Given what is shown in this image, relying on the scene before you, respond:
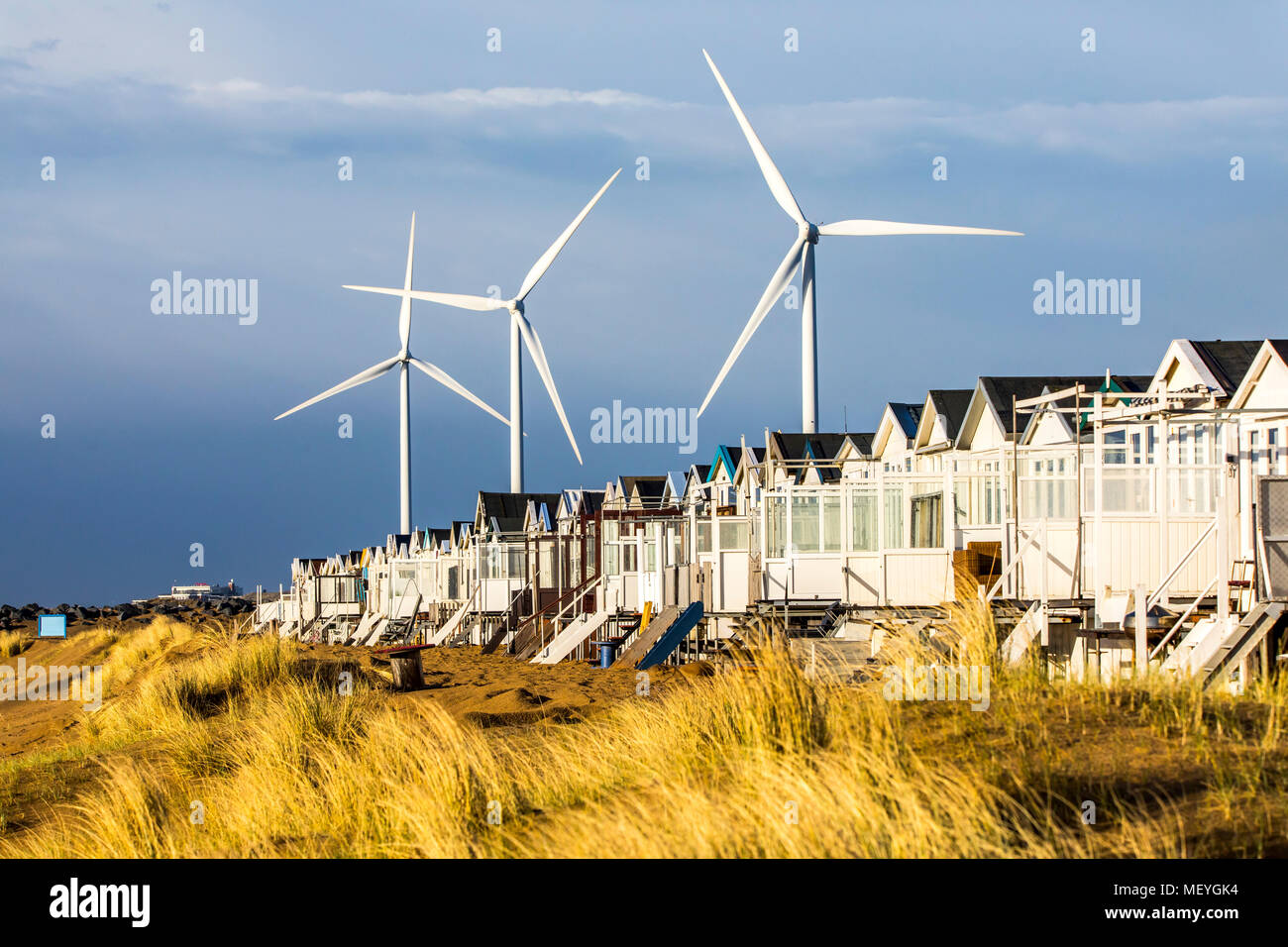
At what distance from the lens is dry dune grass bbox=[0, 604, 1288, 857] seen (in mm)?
7988

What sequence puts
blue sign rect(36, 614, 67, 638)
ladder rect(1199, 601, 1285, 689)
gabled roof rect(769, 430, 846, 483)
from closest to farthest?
ladder rect(1199, 601, 1285, 689) → gabled roof rect(769, 430, 846, 483) → blue sign rect(36, 614, 67, 638)

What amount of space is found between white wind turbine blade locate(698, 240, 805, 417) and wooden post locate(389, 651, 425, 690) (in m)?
12.6

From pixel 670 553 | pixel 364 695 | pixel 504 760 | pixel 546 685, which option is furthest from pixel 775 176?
pixel 504 760

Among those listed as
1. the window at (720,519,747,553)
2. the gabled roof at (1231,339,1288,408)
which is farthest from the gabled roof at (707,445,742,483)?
the gabled roof at (1231,339,1288,408)

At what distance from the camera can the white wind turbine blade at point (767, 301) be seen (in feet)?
122

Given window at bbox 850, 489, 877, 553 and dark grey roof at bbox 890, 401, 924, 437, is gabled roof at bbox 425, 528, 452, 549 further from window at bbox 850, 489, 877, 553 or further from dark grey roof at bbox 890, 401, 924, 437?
window at bbox 850, 489, 877, 553

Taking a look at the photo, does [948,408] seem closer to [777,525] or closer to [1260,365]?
[777,525]

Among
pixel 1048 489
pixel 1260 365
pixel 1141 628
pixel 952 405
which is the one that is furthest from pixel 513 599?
pixel 1141 628

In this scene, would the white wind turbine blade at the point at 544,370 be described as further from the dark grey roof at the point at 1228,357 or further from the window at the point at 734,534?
the dark grey roof at the point at 1228,357

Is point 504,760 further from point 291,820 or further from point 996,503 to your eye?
point 996,503

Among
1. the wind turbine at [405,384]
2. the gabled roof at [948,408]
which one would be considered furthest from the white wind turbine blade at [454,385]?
the gabled roof at [948,408]
